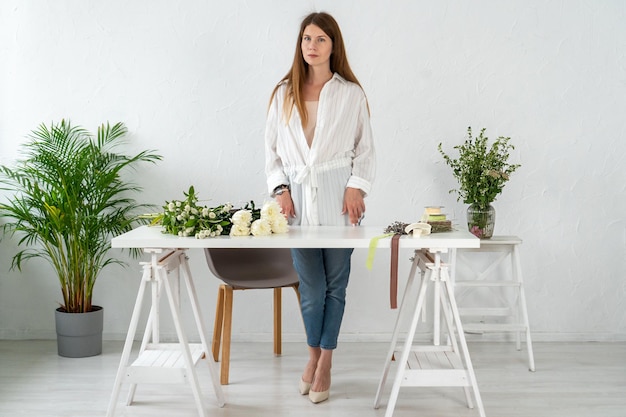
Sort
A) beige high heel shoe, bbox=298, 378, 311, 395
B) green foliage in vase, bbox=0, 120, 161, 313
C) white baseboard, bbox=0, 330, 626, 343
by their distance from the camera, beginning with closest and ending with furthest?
beige high heel shoe, bbox=298, 378, 311, 395
green foliage in vase, bbox=0, 120, 161, 313
white baseboard, bbox=0, 330, 626, 343

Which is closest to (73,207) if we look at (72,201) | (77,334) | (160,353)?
(72,201)

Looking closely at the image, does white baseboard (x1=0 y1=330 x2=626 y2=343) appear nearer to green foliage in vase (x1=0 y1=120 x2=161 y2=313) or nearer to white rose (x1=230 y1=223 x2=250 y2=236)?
green foliage in vase (x1=0 y1=120 x2=161 y2=313)

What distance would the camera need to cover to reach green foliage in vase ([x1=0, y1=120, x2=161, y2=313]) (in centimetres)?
372

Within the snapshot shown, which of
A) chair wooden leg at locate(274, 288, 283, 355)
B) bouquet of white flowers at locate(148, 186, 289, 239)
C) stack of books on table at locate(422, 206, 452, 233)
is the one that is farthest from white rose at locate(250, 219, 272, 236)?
chair wooden leg at locate(274, 288, 283, 355)

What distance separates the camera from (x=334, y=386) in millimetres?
3299

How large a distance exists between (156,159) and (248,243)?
1.64m

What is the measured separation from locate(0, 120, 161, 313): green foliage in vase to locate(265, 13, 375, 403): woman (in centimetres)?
108

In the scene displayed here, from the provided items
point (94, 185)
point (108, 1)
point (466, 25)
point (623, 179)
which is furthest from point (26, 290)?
point (623, 179)

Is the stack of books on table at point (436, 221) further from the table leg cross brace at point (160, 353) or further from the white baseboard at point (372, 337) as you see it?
the white baseboard at point (372, 337)

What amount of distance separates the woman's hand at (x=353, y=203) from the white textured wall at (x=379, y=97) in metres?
1.04

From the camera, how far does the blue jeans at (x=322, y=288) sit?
300cm

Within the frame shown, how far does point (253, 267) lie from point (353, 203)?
35.1 inches

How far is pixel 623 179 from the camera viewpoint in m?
4.09

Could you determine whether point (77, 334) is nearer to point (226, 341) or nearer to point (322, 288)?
point (226, 341)
